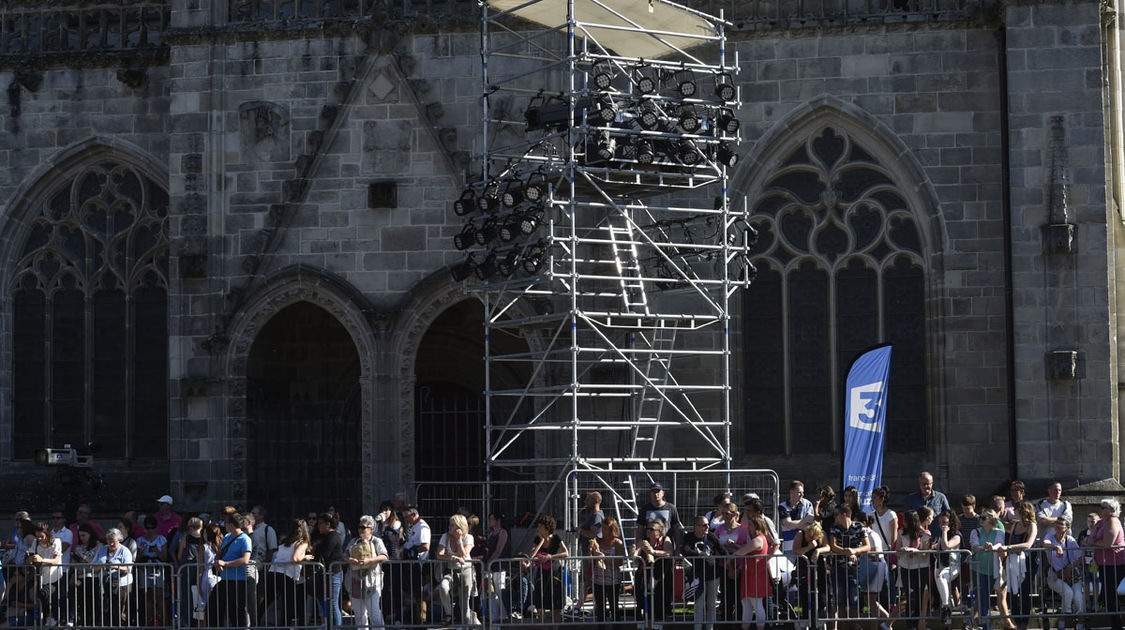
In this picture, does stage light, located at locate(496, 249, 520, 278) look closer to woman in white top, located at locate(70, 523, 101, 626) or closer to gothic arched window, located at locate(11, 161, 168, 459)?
woman in white top, located at locate(70, 523, 101, 626)

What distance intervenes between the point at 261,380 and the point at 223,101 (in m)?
3.81

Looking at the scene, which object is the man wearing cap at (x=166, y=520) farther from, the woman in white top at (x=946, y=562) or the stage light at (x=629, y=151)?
the woman in white top at (x=946, y=562)

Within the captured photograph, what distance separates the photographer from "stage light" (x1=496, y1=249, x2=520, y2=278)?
2189 cm

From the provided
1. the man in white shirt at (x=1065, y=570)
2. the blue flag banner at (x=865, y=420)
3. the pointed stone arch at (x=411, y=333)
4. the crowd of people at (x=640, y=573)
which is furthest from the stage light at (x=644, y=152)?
the man in white shirt at (x=1065, y=570)

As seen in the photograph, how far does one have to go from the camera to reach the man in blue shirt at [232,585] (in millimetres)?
18844

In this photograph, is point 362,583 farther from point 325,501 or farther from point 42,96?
point 42,96

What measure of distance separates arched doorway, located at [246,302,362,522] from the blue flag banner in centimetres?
797

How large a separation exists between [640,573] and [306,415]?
9464 mm

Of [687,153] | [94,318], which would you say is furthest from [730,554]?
[94,318]

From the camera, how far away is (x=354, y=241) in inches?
1003

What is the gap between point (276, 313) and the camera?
25703 mm

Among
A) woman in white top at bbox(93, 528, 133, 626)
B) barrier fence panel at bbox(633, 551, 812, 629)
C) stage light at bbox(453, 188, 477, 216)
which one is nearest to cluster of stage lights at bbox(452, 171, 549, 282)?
stage light at bbox(453, 188, 477, 216)

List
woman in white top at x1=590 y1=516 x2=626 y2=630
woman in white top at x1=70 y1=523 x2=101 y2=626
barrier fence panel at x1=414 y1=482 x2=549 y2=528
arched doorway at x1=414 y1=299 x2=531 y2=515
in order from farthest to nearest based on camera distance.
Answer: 1. arched doorway at x1=414 y1=299 x2=531 y2=515
2. barrier fence panel at x1=414 y1=482 x2=549 y2=528
3. woman in white top at x1=70 y1=523 x2=101 y2=626
4. woman in white top at x1=590 y1=516 x2=626 y2=630

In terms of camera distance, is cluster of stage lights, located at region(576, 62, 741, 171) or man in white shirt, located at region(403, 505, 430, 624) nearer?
man in white shirt, located at region(403, 505, 430, 624)
